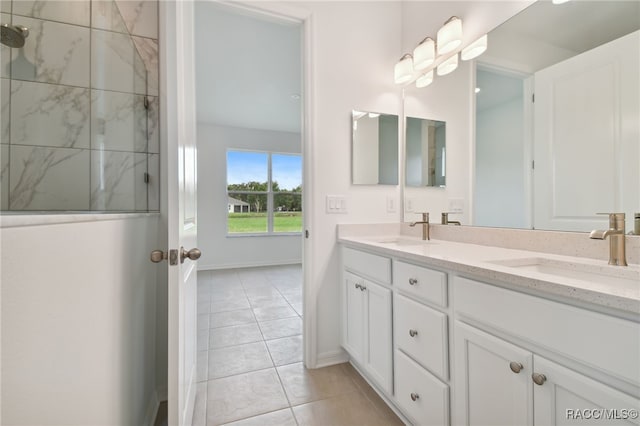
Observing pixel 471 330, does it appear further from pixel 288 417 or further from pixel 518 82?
pixel 518 82

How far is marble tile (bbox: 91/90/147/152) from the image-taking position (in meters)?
1.37

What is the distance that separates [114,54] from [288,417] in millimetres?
2117

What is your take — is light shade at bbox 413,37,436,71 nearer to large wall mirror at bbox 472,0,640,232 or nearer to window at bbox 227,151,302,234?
large wall mirror at bbox 472,0,640,232

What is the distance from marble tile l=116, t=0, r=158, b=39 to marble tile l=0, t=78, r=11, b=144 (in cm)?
62

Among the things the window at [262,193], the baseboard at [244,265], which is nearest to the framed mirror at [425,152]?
the window at [262,193]

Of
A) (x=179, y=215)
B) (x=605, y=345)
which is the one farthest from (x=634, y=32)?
(x=179, y=215)

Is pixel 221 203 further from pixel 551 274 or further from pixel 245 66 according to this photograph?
pixel 551 274

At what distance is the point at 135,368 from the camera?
1096mm

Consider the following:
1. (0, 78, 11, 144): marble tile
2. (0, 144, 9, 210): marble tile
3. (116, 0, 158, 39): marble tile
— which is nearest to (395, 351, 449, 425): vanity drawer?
(0, 144, 9, 210): marble tile

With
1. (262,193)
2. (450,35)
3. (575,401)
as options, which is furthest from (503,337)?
(262,193)

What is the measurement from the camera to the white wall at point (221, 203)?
479 cm

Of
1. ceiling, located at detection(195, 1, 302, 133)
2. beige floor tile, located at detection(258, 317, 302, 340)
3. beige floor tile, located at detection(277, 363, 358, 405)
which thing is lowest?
beige floor tile, located at detection(277, 363, 358, 405)

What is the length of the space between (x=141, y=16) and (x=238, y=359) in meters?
2.22

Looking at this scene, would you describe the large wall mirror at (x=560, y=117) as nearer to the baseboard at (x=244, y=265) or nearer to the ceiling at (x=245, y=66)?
the ceiling at (x=245, y=66)
